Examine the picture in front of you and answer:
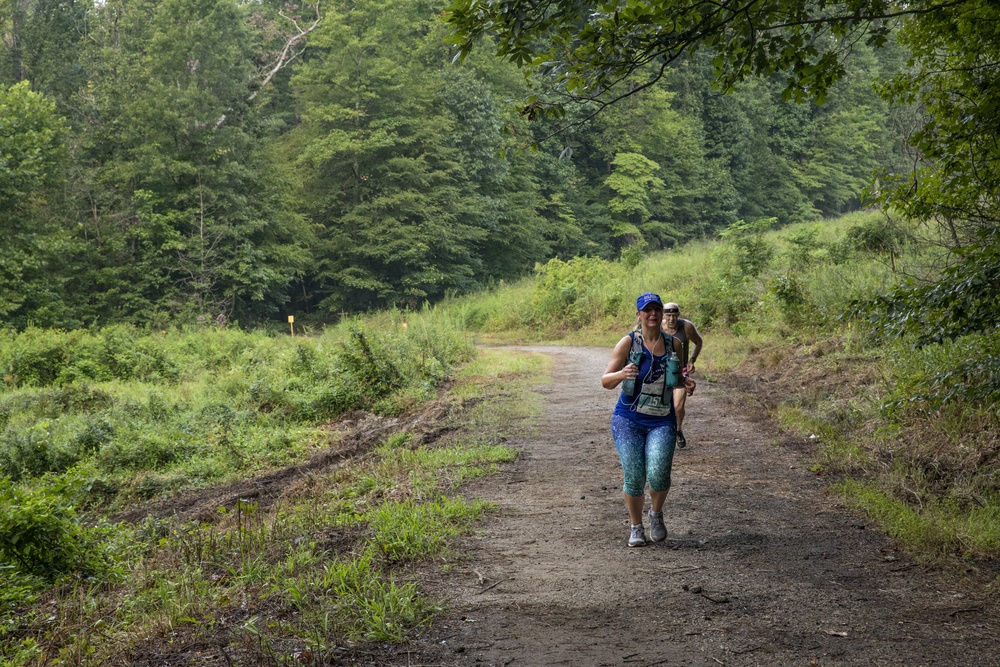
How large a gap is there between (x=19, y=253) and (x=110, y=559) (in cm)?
2742

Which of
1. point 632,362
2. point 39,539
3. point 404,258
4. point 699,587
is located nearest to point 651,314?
point 632,362

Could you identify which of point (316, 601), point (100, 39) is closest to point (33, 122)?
point (100, 39)

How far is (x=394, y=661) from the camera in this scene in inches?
186

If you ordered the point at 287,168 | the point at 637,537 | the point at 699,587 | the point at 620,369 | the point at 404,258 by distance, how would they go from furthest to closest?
the point at 404,258 < the point at 287,168 < the point at 620,369 < the point at 637,537 < the point at 699,587

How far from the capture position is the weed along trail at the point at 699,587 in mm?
4824

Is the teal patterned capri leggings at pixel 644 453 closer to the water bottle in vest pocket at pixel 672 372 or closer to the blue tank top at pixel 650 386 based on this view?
the blue tank top at pixel 650 386

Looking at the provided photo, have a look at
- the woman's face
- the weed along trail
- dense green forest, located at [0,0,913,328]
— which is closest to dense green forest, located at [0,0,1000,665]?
dense green forest, located at [0,0,913,328]

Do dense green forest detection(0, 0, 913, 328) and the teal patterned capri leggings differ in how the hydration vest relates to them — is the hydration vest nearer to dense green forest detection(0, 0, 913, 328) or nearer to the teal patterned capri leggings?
the teal patterned capri leggings

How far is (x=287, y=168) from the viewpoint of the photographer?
4412 cm

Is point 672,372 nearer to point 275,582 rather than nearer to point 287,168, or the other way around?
point 275,582

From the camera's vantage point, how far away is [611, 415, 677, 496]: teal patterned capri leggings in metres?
6.75

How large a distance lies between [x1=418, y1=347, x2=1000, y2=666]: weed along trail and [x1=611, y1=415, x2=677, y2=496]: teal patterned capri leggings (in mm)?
514

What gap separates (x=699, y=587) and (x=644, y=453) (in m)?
1.33

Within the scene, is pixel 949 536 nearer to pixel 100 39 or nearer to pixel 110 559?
pixel 110 559
